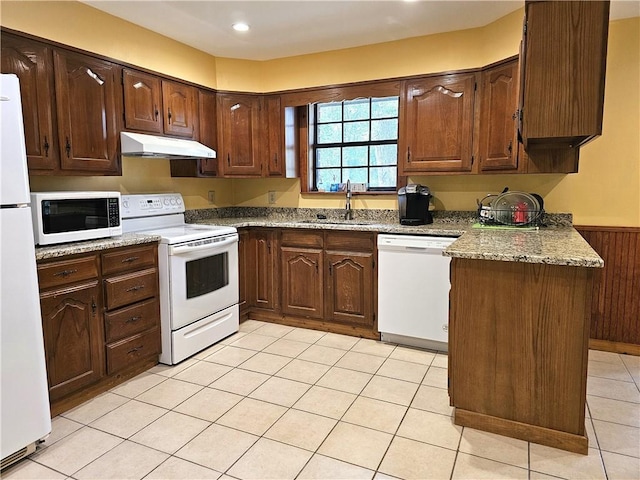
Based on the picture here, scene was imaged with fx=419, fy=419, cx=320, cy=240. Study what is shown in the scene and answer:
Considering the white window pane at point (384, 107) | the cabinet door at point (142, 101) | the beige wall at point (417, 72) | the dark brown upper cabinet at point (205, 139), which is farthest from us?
the white window pane at point (384, 107)

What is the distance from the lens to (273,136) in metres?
4.08

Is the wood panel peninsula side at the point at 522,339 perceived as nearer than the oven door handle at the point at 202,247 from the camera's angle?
Yes

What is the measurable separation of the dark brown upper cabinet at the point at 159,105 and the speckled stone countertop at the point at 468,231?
33.7 inches

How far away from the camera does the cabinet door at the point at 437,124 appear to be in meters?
3.30

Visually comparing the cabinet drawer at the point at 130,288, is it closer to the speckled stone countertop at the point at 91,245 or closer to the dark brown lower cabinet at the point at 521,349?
the speckled stone countertop at the point at 91,245

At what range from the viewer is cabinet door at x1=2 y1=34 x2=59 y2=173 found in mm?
2387

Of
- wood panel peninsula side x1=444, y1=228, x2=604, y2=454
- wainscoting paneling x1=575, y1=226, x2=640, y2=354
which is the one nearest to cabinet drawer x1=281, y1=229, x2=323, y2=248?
wood panel peninsula side x1=444, y1=228, x2=604, y2=454

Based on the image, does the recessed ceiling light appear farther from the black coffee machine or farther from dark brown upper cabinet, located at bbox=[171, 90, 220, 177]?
the black coffee machine

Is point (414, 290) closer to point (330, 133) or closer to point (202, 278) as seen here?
point (202, 278)

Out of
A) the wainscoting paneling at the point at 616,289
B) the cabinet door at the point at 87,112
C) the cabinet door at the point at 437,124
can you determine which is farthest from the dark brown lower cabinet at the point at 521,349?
the cabinet door at the point at 87,112

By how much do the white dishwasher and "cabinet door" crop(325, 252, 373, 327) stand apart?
131 mm

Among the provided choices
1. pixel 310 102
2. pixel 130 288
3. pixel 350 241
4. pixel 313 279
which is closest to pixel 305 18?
pixel 310 102

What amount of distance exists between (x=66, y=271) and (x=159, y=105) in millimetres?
1597

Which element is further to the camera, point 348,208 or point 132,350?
point 348,208
